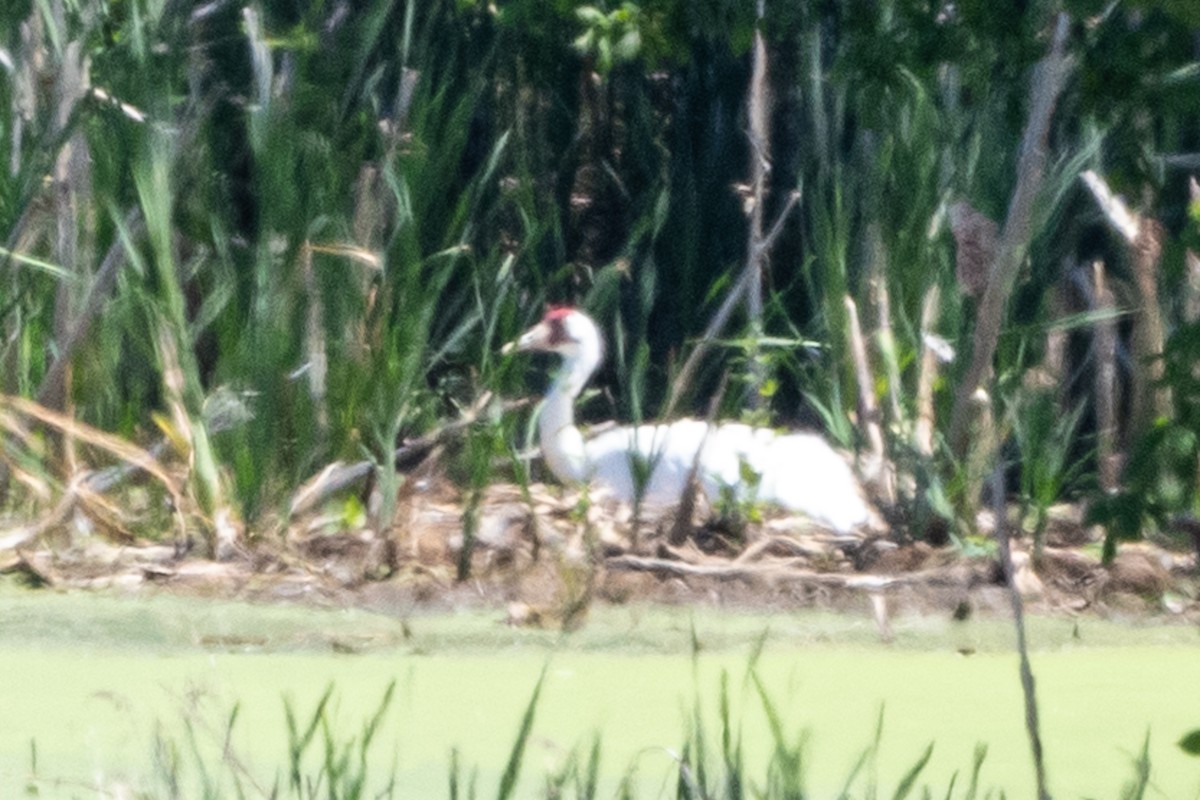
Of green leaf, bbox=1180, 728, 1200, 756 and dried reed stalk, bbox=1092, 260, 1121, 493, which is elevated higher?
dried reed stalk, bbox=1092, 260, 1121, 493

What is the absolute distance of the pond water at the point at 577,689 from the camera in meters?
2.66

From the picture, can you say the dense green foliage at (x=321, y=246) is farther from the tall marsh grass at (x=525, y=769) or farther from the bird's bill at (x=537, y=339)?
the tall marsh grass at (x=525, y=769)

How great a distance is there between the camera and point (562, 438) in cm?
466

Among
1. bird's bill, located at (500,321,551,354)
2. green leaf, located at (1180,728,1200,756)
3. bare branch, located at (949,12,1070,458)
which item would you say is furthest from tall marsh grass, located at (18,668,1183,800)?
bird's bill, located at (500,321,551,354)

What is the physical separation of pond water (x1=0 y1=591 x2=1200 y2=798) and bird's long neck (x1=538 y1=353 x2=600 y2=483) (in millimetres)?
910

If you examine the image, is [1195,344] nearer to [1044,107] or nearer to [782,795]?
[782,795]

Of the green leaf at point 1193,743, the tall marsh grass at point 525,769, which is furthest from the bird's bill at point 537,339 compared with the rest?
the green leaf at point 1193,743

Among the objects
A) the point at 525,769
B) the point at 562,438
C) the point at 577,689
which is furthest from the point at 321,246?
the point at 525,769

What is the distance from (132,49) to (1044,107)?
1.79 meters

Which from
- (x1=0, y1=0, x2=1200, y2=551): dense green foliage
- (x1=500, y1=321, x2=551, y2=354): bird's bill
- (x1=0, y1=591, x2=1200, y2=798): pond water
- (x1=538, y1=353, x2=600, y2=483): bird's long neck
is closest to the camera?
(x1=0, y1=591, x2=1200, y2=798): pond water

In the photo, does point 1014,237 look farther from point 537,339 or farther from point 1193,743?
point 1193,743

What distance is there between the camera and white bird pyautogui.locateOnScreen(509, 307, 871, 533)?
4207 mm

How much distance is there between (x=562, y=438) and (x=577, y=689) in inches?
63.2

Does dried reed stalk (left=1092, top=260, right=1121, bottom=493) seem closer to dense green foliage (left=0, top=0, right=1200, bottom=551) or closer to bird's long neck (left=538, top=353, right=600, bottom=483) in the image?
dense green foliage (left=0, top=0, right=1200, bottom=551)
